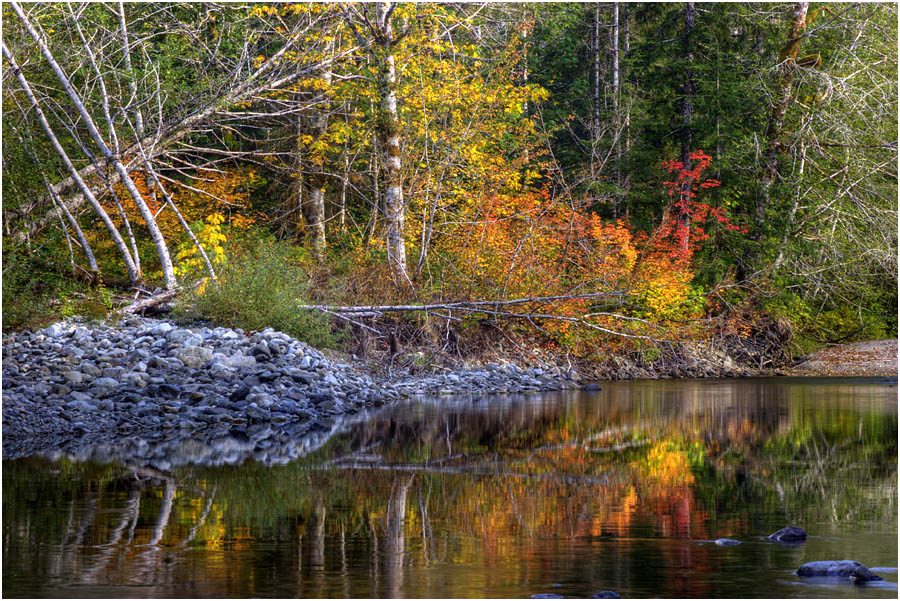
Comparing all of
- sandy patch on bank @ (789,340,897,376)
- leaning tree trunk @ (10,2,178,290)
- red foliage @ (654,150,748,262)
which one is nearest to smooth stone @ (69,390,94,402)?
leaning tree trunk @ (10,2,178,290)

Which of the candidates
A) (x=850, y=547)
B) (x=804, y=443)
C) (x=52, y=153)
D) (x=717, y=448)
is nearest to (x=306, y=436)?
(x=717, y=448)

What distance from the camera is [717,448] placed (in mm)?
11438

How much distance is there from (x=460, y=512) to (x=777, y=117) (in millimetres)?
20564

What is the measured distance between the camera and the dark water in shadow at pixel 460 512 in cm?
550

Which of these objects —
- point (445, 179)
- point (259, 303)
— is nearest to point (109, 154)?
point (259, 303)

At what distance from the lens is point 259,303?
17938 mm

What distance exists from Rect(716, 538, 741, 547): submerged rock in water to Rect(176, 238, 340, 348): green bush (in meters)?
12.2

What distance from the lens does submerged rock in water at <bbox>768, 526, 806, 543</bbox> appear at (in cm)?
654

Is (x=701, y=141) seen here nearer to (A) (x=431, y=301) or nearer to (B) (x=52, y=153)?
(A) (x=431, y=301)

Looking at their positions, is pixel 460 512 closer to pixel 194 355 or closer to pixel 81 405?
pixel 81 405

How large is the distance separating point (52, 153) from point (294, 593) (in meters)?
18.6

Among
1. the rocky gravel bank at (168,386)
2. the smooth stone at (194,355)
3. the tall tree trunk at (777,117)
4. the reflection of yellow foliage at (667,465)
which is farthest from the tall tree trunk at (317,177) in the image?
the reflection of yellow foliage at (667,465)

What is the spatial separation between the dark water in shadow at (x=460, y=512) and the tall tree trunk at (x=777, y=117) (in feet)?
41.4

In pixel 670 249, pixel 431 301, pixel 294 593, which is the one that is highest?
pixel 670 249
